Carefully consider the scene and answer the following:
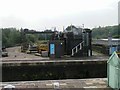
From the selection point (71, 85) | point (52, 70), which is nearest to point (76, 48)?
point (52, 70)

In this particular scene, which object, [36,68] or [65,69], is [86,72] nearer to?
[65,69]

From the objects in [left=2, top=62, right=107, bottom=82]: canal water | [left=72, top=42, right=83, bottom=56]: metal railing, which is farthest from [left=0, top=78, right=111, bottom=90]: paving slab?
[left=72, top=42, right=83, bottom=56]: metal railing

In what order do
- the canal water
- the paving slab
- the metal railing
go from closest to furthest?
the paving slab, the canal water, the metal railing

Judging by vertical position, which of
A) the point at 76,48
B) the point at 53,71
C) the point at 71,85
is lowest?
the point at 53,71

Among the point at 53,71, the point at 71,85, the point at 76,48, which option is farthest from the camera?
the point at 76,48

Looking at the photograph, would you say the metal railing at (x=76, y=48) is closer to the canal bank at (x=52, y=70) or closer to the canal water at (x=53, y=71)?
the canal bank at (x=52, y=70)

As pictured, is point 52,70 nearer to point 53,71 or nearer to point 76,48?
point 53,71

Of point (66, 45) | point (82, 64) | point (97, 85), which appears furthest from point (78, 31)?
point (97, 85)

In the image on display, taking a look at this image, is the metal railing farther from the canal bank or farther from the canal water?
the canal water

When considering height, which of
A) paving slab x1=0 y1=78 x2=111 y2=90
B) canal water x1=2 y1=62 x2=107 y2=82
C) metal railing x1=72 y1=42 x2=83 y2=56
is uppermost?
metal railing x1=72 y1=42 x2=83 y2=56

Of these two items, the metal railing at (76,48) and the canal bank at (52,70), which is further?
the metal railing at (76,48)

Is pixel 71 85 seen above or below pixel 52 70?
above

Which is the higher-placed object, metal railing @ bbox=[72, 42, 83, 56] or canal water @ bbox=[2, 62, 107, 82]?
metal railing @ bbox=[72, 42, 83, 56]

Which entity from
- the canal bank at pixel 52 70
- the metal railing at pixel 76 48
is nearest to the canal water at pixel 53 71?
the canal bank at pixel 52 70
